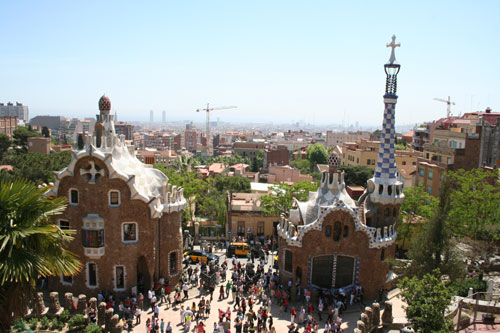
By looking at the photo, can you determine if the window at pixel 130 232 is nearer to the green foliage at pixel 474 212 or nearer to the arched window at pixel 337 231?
the arched window at pixel 337 231

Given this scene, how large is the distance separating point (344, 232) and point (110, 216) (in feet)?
49.5

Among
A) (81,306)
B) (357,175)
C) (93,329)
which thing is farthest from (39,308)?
(357,175)

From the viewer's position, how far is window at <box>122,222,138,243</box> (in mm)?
27906

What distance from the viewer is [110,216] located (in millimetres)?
27344

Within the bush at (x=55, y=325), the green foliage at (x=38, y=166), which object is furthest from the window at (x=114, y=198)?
the green foliage at (x=38, y=166)

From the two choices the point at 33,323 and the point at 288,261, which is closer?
the point at 33,323

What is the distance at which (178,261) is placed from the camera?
3075 centimetres

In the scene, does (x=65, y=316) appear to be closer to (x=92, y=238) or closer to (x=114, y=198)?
(x=92, y=238)

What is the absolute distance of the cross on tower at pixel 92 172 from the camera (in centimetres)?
2697

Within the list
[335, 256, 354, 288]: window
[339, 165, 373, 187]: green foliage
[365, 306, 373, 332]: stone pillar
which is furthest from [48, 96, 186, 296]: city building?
[339, 165, 373, 187]: green foliage

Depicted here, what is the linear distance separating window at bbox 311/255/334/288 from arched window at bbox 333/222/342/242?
4.50 ft

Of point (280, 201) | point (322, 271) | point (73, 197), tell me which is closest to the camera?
point (73, 197)

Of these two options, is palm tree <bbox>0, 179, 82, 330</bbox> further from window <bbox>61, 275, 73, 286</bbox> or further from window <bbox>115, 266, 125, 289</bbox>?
window <bbox>61, 275, 73, 286</bbox>

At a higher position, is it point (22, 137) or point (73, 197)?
point (73, 197)
